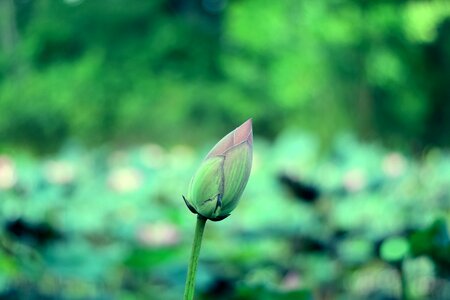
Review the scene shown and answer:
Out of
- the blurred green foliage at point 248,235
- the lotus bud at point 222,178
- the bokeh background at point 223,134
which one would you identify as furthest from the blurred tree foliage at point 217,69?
the lotus bud at point 222,178

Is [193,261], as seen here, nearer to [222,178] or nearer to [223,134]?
[222,178]

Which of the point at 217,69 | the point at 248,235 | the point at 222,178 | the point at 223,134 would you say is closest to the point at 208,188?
the point at 222,178

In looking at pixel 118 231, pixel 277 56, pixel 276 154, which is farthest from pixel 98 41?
pixel 118 231

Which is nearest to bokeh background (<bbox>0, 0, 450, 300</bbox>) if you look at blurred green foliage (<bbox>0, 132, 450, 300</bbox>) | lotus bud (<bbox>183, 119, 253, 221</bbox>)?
blurred green foliage (<bbox>0, 132, 450, 300</bbox>)

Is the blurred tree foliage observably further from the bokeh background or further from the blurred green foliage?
the blurred green foliage

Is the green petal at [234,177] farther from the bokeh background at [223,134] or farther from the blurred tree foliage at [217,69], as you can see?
the blurred tree foliage at [217,69]
